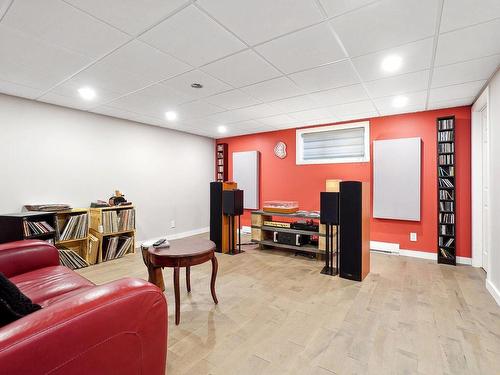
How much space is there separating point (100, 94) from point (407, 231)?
497cm

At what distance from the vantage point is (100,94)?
10.7ft

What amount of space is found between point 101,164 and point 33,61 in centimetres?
210

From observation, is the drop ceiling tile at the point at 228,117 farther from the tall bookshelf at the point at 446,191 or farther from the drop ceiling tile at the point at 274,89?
the tall bookshelf at the point at 446,191

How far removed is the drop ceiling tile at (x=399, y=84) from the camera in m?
2.76

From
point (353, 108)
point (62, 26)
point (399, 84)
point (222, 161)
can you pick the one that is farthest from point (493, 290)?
point (222, 161)

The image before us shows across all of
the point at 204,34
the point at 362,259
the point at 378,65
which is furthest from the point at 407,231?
the point at 204,34

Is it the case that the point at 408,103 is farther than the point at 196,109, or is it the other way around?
the point at 196,109

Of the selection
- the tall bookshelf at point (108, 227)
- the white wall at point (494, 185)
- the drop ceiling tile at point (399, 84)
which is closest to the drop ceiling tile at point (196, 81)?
the drop ceiling tile at point (399, 84)

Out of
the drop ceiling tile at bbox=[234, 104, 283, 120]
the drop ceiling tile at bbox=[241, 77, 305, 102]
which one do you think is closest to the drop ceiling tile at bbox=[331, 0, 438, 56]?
the drop ceiling tile at bbox=[241, 77, 305, 102]

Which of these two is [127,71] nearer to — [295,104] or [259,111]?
[259,111]

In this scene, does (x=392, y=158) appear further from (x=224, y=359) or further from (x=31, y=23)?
(x=31, y=23)

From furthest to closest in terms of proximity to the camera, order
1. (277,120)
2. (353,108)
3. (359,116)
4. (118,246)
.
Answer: (277,120), (359,116), (118,246), (353,108)

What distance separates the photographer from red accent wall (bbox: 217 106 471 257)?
380 centimetres

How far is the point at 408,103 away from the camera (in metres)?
3.68
